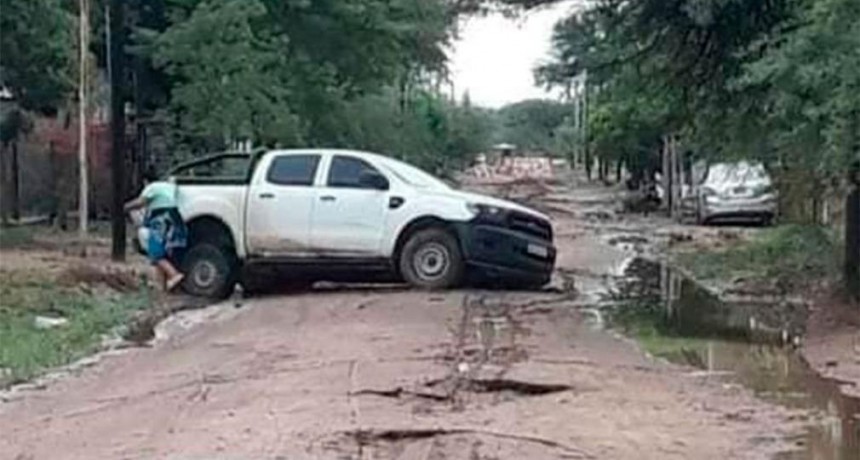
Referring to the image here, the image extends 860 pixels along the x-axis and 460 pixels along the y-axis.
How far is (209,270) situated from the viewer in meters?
23.0

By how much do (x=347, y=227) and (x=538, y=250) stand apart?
2439mm

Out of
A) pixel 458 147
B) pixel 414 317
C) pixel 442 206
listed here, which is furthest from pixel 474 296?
pixel 458 147

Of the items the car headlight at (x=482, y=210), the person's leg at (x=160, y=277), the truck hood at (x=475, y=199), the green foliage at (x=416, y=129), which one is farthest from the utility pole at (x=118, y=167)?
the green foliage at (x=416, y=129)

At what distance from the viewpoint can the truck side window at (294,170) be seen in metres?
23.0

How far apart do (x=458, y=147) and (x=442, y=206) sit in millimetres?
75098

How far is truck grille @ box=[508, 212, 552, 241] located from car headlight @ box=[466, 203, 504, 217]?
203 millimetres

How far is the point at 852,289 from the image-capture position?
64.1 ft

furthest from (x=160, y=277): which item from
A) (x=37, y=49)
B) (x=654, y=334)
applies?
(x=37, y=49)

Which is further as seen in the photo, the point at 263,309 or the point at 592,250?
the point at 592,250

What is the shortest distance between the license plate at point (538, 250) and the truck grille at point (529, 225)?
0.14 m

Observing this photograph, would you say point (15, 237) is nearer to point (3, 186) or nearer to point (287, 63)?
point (3, 186)

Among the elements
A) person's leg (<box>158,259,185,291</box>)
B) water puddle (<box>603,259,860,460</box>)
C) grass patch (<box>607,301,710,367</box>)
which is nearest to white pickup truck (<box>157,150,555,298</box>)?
person's leg (<box>158,259,185,291</box>)

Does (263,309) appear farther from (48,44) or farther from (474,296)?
(48,44)

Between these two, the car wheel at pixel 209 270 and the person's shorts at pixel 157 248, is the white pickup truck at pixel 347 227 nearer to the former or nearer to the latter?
the car wheel at pixel 209 270
